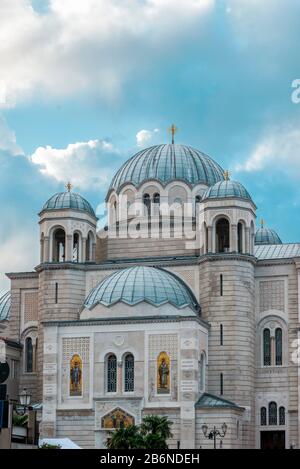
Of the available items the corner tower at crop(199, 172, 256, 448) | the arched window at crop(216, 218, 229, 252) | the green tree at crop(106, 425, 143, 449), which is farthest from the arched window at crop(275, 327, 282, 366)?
the green tree at crop(106, 425, 143, 449)

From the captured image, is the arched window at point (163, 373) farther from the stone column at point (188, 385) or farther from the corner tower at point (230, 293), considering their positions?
the corner tower at point (230, 293)

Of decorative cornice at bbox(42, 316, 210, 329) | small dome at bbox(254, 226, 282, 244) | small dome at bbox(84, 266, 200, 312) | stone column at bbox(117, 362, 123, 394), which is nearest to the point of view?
decorative cornice at bbox(42, 316, 210, 329)

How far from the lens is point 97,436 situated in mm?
64062

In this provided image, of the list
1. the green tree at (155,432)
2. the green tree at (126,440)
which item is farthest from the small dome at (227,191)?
the green tree at (126,440)

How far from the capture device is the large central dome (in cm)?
7469

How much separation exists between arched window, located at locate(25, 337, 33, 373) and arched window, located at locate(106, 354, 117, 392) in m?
8.43

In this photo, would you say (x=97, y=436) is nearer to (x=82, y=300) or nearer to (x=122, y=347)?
(x=122, y=347)

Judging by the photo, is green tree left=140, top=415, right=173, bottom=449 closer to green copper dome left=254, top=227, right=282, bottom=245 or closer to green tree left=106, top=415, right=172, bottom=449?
green tree left=106, top=415, right=172, bottom=449

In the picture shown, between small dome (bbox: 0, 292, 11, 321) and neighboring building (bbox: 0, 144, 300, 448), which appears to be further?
small dome (bbox: 0, 292, 11, 321)

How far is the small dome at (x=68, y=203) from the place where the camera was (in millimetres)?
71562

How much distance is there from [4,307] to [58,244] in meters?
7.46

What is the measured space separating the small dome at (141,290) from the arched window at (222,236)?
3.97 m

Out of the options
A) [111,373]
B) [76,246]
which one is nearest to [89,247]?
[76,246]

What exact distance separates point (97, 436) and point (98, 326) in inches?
245
